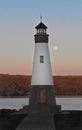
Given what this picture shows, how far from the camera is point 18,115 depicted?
34094 millimetres

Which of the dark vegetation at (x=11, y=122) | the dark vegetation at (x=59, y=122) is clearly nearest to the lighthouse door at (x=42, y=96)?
the dark vegetation at (x=59, y=122)

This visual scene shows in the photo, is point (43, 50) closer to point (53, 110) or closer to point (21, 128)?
point (53, 110)

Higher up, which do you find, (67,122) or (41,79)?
(41,79)

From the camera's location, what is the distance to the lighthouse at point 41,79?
111ft


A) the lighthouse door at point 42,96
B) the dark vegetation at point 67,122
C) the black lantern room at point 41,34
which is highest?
the black lantern room at point 41,34

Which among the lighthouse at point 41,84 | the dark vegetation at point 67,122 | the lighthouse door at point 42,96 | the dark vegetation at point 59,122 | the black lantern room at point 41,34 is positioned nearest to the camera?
the dark vegetation at point 67,122

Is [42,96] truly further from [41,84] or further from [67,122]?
[67,122]

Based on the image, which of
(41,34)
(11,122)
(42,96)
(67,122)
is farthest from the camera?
(41,34)

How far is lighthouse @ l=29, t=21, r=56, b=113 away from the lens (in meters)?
33.7

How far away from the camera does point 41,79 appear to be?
34.0m

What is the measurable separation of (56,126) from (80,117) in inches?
243

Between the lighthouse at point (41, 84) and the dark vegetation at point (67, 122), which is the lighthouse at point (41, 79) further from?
the dark vegetation at point (67, 122)

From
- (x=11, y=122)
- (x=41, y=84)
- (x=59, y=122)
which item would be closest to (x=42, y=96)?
(x=41, y=84)

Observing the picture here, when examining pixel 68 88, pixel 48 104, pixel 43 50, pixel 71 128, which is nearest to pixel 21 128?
pixel 71 128
